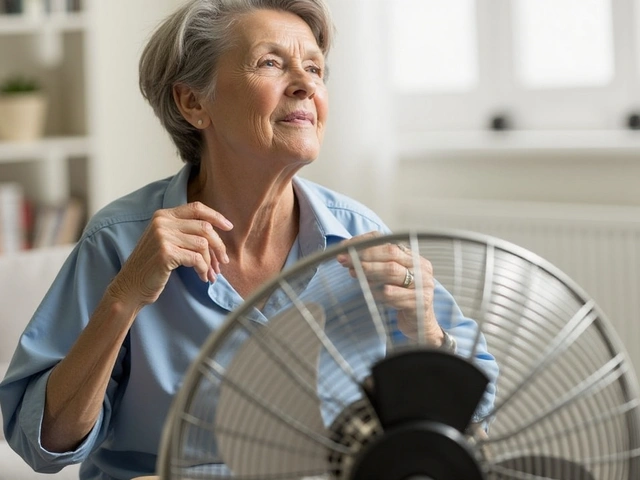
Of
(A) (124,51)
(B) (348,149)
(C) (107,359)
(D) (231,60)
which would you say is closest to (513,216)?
(B) (348,149)

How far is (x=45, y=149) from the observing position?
3.14 meters

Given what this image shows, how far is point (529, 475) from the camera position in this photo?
782 mm

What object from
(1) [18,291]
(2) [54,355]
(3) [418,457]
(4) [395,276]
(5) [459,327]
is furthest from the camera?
(1) [18,291]

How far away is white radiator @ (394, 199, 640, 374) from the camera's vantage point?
2.75 m

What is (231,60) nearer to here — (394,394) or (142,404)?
(142,404)

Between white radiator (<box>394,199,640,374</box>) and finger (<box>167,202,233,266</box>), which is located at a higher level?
finger (<box>167,202,233,266</box>)

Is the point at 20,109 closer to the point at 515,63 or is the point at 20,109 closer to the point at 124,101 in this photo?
the point at 124,101

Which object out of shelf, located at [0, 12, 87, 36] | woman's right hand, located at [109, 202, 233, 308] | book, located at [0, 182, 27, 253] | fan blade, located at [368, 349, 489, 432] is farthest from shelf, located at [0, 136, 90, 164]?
fan blade, located at [368, 349, 489, 432]

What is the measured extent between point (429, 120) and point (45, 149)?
3.98ft

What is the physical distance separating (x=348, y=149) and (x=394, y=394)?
8.15 feet

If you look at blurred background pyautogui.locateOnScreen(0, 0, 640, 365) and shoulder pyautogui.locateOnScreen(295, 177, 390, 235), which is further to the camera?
blurred background pyautogui.locateOnScreen(0, 0, 640, 365)

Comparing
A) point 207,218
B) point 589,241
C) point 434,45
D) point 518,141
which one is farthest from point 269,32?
point 434,45

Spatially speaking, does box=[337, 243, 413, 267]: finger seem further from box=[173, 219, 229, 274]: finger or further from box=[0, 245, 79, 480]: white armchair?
box=[0, 245, 79, 480]: white armchair

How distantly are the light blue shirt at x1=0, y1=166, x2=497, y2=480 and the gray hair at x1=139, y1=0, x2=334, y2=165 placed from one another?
8.0 inches
